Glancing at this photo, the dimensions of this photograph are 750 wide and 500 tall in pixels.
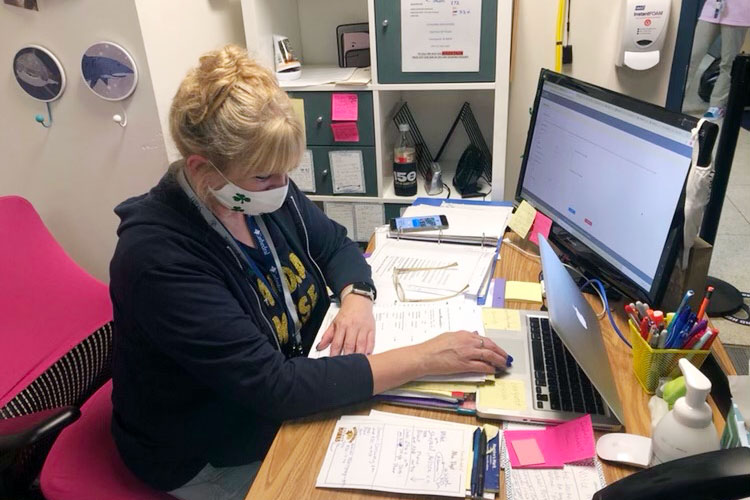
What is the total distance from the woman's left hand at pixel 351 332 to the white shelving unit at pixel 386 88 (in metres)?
0.93

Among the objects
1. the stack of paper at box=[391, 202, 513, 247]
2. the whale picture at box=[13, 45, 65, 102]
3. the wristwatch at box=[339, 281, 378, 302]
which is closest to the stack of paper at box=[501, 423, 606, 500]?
the wristwatch at box=[339, 281, 378, 302]

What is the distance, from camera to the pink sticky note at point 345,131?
1.93 m

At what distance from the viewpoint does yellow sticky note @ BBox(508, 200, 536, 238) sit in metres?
1.43

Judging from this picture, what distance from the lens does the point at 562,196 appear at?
4.30 feet

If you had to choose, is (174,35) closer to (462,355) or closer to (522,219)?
(522,219)

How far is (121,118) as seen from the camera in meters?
1.66

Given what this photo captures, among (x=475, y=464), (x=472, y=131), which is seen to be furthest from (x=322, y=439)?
(x=472, y=131)

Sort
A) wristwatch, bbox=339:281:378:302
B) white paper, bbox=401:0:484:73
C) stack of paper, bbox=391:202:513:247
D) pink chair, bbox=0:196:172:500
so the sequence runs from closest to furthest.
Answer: pink chair, bbox=0:196:172:500
wristwatch, bbox=339:281:378:302
stack of paper, bbox=391:202:513:247
white paper, bbox=401:0:484:73

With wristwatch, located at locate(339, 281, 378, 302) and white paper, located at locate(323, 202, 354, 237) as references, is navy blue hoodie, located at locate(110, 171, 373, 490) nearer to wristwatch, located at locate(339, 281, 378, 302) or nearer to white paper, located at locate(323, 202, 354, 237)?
wristwatch, located at locate(339, 281, 378, 302)

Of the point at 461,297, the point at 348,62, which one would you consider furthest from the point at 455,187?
the point at 461,297

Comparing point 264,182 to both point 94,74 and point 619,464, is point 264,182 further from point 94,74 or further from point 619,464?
point 94,74

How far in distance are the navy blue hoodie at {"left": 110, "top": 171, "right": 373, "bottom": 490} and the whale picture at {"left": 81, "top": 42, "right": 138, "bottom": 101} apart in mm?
699

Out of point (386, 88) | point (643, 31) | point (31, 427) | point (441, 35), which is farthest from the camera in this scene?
point (643, 31)

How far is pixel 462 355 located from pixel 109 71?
1.29m
